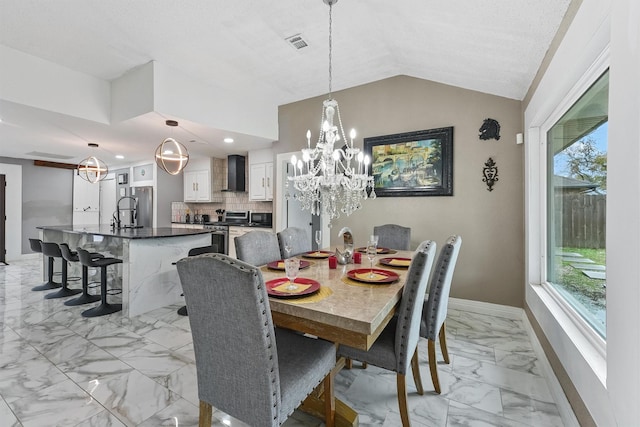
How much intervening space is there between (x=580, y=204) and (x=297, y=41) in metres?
2.80

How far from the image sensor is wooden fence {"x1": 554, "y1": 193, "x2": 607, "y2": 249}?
156 centimetres

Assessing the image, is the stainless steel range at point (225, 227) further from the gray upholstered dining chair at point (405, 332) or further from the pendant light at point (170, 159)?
the gray upholstered dining chair at point (405, 332)

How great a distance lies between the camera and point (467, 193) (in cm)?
338

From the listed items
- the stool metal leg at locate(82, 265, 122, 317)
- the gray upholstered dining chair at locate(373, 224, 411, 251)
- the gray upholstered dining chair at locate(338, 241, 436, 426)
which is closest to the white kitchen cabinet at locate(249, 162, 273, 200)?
the gray upholstered dining chair at locate(373, 224, 411, 251)

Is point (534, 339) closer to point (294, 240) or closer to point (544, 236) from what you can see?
point (544, 236)

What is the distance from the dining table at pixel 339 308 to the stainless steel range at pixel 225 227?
12.9 feet

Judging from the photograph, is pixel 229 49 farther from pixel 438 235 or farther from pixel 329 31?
pixel 438 235

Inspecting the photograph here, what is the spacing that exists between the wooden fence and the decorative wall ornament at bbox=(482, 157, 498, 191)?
0.89 m

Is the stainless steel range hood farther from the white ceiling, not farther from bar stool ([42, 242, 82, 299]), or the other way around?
bar stool ([42, 242, 82, 299])

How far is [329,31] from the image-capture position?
2820 millimetres

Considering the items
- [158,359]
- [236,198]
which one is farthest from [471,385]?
[236,198]

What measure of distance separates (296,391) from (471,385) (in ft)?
4.62

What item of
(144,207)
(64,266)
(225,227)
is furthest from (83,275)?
(144,207)

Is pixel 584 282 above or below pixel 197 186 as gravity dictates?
below
